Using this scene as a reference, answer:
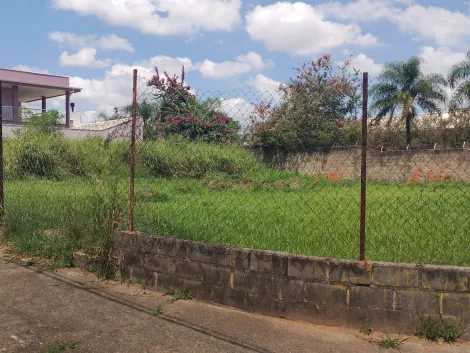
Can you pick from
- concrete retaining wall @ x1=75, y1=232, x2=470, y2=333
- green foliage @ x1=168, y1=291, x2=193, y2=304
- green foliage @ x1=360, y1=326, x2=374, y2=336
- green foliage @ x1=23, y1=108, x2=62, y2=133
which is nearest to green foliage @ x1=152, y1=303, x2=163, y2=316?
green foliage @ x1=168, y1=291, x2=193, y2=304

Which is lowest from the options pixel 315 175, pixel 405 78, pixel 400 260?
pixel 400 260

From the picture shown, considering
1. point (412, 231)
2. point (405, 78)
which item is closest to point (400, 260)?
point (412, 231)

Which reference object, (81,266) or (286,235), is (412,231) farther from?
(81,266)

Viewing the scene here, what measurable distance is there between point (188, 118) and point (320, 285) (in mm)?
2485

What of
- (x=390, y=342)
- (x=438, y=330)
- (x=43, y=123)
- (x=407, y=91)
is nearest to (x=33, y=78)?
(x=43, y=123)

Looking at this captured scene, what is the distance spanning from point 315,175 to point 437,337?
134 inches

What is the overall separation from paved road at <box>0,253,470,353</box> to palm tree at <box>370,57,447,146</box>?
22.1 meters

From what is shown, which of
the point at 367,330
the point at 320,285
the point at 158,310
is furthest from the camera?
the point at 158,310

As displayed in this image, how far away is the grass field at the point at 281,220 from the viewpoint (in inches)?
189

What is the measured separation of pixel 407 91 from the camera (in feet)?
81.1

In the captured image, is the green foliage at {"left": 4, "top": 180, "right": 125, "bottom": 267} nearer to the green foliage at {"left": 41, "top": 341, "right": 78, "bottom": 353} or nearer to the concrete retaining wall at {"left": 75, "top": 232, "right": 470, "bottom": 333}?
the concrete retaining wall at {"left": 75, "top": 232, "right": 470, "bottom": 333}

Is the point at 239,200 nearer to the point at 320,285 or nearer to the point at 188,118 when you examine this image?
the point at 188,118

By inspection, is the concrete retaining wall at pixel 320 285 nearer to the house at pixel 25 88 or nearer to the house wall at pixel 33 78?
the house at pixel 25 88

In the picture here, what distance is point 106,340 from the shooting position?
3695 mm
